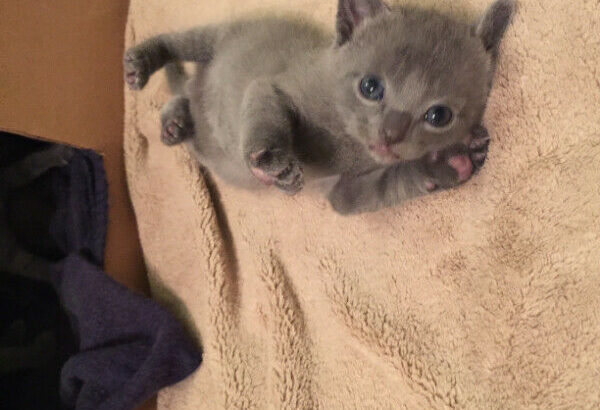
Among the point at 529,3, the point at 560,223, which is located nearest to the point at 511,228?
the point at 560,223

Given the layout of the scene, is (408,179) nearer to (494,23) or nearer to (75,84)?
(494,23)

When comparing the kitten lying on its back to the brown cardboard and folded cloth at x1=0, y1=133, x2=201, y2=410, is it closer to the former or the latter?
the brown cardboard

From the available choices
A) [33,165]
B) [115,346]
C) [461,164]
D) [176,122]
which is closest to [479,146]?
[461,164]

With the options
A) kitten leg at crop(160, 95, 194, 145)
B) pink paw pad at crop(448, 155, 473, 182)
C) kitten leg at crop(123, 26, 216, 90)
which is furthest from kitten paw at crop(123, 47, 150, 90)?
pink paw pad at crop(448, 155, 473, 182)

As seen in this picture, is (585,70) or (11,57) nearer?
(585,70)

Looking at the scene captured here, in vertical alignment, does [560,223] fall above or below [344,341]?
above

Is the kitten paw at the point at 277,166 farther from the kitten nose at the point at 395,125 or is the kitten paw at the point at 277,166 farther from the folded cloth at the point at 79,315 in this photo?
the folded cloth at the point at 79,315

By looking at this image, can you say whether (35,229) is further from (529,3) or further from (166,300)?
(529,3)

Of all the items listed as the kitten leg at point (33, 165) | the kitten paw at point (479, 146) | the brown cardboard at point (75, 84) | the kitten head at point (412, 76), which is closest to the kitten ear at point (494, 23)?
the kitten head at point (412, 76)
